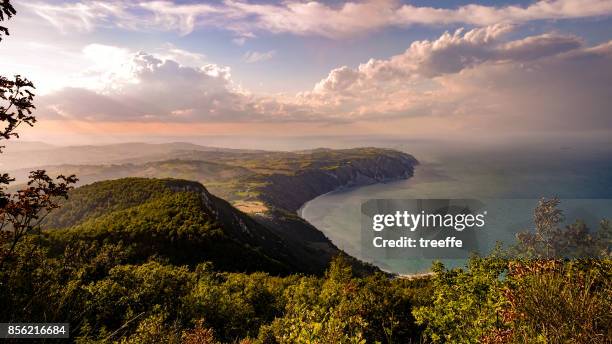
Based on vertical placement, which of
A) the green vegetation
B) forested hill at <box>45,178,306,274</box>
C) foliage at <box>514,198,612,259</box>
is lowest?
foliage at <box>514,198,612,259</box>

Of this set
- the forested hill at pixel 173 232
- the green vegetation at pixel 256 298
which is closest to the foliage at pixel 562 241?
the forested hill at pixel 173 232

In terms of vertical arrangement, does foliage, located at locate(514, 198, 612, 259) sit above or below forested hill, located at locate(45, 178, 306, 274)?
below

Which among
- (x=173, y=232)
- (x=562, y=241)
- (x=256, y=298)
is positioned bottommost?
(x=562, y=241)

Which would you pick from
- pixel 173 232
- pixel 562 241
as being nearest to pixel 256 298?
pixel 173 232

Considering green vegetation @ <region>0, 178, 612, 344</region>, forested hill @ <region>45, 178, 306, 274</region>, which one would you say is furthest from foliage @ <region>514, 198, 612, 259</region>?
green vegetation @ <region>0, 178, 612, 344</region>

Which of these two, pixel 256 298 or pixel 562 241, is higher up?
pixel 256 298

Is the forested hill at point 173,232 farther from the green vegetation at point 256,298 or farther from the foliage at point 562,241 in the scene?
the foliage at point 562,241

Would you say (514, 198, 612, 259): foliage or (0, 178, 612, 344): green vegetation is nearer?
(0, 178, 612, 344): green vegetation

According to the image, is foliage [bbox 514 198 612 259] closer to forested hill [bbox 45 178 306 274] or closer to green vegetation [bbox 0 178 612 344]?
forested hill [bbox 45 178 306 274]

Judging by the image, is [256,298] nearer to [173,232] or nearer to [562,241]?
[173,232]

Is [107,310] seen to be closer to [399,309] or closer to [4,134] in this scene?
[4,134]

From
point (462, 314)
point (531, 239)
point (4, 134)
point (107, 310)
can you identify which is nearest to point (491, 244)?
point (531, 239)
